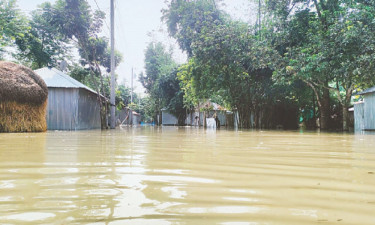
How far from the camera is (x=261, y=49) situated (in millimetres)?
13133

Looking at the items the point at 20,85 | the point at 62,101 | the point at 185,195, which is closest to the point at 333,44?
the point at 185,195

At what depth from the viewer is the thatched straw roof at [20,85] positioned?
30.0 ft

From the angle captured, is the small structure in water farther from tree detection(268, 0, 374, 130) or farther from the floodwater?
the floodwater

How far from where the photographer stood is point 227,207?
1084 mm

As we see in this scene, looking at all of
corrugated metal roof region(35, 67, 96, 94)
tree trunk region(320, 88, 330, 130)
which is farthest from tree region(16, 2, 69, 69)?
tree trunk region(320, 88, 330, 130)

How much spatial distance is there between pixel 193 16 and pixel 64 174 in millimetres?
17590

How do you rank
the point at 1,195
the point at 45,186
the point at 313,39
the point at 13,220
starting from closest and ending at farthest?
the point at 13,220
the point at 1,195
the point at 45,186
the point at 313,39

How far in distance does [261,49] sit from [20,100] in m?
10.7

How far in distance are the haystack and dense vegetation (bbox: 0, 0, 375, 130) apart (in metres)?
4.64

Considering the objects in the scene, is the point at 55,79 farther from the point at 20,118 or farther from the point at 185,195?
the point at 185,195

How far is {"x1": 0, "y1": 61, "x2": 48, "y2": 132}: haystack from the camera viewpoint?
357 inches

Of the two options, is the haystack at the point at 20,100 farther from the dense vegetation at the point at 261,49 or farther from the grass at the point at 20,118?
the dense vegetation at the point at 261,49

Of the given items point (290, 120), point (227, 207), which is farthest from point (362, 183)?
point (290, 120)

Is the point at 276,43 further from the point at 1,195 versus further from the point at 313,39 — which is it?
the point at 1,195
